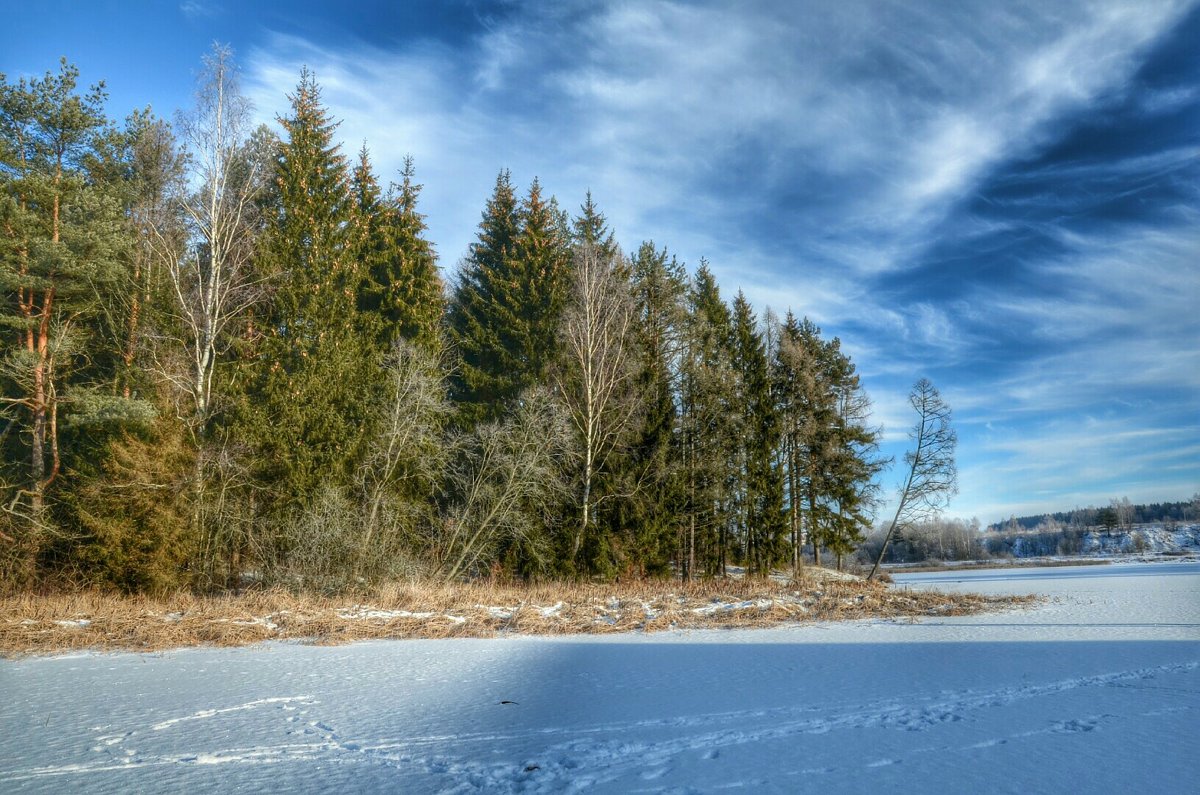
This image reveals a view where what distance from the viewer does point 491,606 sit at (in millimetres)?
14625

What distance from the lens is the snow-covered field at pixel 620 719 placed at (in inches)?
156

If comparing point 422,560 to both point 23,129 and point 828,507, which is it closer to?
point 23,129

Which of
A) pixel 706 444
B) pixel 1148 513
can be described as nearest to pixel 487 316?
pixel 706 444

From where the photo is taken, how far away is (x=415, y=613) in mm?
13391

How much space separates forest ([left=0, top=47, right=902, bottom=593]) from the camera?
51.3 feet

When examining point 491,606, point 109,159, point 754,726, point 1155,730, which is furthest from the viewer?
point 109,159

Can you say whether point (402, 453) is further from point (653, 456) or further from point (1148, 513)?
point (1148, 513)

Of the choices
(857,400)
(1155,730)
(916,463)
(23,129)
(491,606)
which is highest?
(23,129)

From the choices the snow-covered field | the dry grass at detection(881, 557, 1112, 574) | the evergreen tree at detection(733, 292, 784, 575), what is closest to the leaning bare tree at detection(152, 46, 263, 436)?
the snow-covered field

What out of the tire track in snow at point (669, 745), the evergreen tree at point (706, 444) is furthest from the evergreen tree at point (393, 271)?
the tire track in snow at point (669, 745)

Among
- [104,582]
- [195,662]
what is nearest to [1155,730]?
[195,662]

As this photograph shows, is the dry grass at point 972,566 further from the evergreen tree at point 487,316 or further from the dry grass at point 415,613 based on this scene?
the evergreen tree at point 487,316

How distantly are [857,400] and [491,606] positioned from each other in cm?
2209

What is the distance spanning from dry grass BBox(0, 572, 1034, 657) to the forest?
6.08ft
